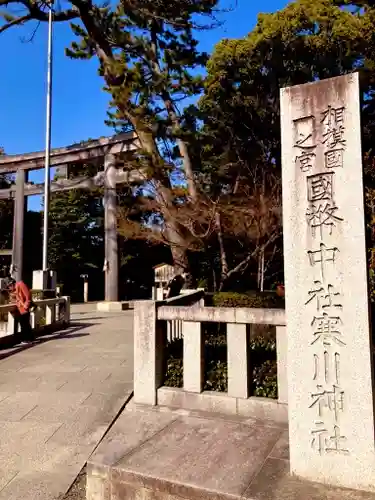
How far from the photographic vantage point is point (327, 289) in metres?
2.58

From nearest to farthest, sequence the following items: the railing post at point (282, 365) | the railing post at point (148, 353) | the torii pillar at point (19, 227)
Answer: the railing post at point (282, 365), the railing post at point (148, 353), the torii pillar at point (19, 227)

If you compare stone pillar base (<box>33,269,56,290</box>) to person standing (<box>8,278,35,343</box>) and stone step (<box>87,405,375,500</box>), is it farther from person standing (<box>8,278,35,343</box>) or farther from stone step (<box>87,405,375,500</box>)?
stone step (<box>87,405,375,500</box>)

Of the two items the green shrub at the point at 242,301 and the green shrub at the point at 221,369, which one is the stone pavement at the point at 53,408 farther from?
the green shrub at the point at 242,301

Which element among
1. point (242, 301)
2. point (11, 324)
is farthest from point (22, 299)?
point (242, 301)

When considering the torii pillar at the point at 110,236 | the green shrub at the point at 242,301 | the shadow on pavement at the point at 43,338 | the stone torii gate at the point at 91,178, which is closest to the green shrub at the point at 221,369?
the green shrub at the point at 242,301

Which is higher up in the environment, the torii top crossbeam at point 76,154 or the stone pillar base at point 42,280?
the torii top crossbeam at point 76,154

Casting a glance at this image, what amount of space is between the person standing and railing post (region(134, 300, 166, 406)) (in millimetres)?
4018

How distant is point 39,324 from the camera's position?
8.55 meters

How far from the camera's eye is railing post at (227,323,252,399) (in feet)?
11.8

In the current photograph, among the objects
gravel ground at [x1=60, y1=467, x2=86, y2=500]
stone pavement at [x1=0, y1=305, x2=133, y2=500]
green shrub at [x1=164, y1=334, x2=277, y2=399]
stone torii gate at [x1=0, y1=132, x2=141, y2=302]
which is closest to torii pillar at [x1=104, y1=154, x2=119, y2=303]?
stone torii gate at [x1=0, y1=132, x2=141, y2=302]

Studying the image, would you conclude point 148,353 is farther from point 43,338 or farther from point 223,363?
point 43,338

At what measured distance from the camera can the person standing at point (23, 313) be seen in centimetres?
720

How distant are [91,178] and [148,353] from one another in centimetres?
1395

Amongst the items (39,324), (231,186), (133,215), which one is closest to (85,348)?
(39,324)
